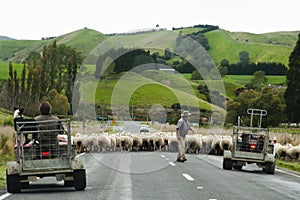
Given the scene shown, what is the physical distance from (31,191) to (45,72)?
66653mm

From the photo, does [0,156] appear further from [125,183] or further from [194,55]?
[194,55]

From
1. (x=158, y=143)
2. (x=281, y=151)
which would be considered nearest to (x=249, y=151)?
(x=281, y=151)

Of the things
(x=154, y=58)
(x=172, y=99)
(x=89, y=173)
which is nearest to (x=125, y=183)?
(x=89, y=173)

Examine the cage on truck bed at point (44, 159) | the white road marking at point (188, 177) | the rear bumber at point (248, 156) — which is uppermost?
the cage on truck bed at point (44, 159)

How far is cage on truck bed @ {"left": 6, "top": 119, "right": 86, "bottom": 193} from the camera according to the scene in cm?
1144

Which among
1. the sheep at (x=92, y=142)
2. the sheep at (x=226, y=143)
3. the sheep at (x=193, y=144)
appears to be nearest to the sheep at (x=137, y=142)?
the sheep at (x=92, y=142)

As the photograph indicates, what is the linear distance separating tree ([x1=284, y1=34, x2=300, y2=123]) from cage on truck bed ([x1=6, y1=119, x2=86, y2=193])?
49771mm

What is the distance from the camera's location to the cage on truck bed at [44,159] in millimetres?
11436

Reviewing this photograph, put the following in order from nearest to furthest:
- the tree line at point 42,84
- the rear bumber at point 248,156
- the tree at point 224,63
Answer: the rear bumber at point 248,156 → the tree line at point 42,84 → the tree at point 224,63

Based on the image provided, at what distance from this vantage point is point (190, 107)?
143 feet

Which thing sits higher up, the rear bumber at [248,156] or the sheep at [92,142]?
the rear bumber at [248,156]

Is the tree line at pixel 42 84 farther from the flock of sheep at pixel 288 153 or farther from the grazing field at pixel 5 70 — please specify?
the grazing field at pixel 5 70

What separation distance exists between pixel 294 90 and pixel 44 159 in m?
51.1

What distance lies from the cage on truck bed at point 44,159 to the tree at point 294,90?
49.8m
